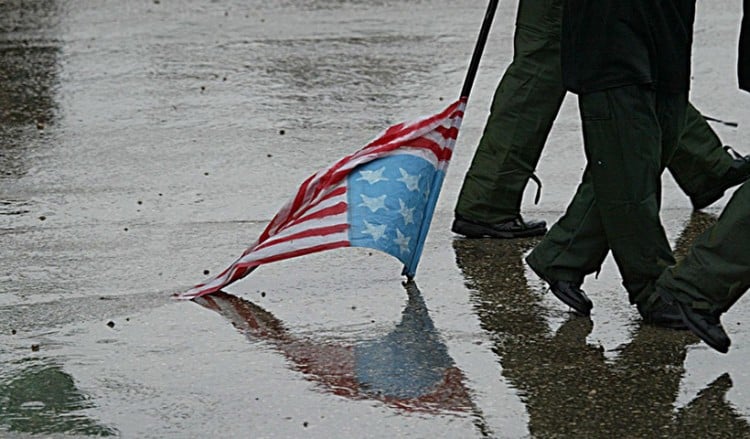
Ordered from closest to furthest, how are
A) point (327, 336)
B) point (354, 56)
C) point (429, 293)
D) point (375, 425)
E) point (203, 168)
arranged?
point (375, 425)
point (327, 336)
point (429, 293)
point (203, 168)
point (354, 56)

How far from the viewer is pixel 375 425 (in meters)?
4.45

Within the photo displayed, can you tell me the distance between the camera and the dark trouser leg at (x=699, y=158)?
6.50 m

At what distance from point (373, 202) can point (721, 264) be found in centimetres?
129

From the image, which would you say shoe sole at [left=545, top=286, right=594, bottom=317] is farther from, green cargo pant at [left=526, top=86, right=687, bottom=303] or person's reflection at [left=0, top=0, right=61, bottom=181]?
person's reflection at [left=0, top=0, right=61, bottom=181]

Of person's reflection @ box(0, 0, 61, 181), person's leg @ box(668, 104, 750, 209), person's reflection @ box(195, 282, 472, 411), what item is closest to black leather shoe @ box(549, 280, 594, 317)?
person's reflection @ box(195, 282, 472, 411)

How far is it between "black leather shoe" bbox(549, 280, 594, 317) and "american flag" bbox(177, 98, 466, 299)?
55 cm

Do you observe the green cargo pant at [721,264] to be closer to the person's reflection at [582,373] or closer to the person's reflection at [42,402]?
the person's reflection at [582,373]

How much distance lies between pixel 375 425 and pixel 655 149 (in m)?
1.30

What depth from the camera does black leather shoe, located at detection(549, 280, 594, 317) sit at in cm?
534

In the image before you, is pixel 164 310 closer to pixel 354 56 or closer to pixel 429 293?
pixel 429 293

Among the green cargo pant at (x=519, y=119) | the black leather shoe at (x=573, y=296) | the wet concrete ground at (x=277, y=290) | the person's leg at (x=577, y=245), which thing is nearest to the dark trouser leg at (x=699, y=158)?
the wet concrete ground at (x=277, y=290)

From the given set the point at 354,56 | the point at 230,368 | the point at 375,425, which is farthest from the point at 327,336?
the point at 354,56

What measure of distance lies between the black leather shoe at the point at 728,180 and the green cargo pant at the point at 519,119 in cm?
80

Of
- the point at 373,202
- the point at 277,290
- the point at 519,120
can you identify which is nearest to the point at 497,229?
the point at 519,120
